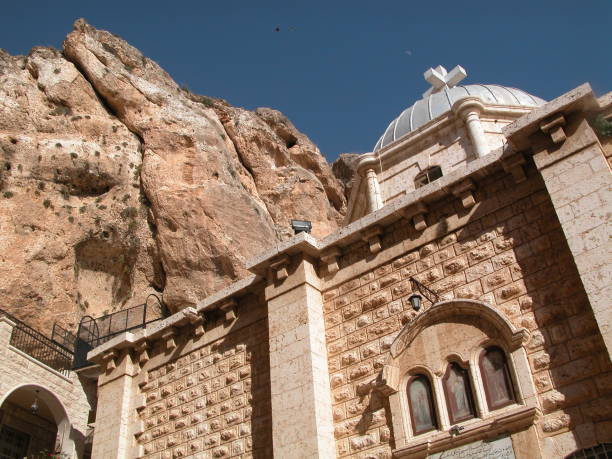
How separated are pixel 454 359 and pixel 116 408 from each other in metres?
→ 6.74

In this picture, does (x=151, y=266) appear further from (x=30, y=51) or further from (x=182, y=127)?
(x=30, y=51)

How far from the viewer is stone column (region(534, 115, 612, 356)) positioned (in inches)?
291

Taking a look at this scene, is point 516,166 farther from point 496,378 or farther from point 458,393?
point 458,393

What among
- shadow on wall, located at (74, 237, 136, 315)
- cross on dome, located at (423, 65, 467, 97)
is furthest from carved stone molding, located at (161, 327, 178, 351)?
cross on dome, located at (423, 65, 467, 97)

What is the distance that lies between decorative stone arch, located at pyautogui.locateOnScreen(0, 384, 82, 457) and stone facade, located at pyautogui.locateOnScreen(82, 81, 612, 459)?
9.94 feet

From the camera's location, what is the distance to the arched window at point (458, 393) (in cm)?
816

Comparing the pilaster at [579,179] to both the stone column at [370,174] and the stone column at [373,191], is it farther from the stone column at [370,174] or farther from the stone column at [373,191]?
the stone column at [370,174]

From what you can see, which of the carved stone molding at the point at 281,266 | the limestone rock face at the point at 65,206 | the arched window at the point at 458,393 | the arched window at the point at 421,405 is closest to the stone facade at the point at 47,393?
the limestone rock face at the point at 65,206

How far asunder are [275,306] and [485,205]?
144 inches

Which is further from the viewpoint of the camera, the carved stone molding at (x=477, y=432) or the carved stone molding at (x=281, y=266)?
the carved stone molding at (x=281, y=266)

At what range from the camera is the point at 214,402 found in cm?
1098

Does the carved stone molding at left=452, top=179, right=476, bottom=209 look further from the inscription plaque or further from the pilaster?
the inscription plaque

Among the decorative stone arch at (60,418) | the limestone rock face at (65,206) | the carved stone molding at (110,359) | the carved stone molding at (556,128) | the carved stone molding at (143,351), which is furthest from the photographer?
the limestone rock face at (65,206)

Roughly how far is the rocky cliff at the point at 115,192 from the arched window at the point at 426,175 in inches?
287
